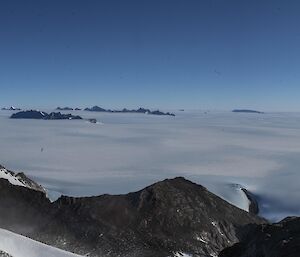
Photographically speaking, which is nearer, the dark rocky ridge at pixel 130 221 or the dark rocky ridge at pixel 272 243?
the dark rocky ridge at pixel 272 243

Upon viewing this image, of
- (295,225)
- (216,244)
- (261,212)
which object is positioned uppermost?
(295,225)

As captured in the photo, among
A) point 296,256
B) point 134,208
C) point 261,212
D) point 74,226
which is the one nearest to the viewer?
point 296,256

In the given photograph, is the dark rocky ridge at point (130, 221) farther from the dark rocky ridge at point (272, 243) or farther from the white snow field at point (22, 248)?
the white snow field at point (22, 248)

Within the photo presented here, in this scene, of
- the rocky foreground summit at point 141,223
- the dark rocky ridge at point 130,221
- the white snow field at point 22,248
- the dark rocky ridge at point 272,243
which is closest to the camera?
the white snow field at point 22,248

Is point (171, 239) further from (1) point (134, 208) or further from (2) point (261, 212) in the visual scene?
(2) point (261, 212)

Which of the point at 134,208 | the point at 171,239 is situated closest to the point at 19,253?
the point at 171,239

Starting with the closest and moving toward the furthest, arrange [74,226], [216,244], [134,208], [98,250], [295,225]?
[295,225] → [98,250] → [74,226] → [216,244] → [134,208]

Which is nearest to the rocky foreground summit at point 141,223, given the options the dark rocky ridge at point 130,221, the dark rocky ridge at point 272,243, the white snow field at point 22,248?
the dark rocky ridge at point 130,221

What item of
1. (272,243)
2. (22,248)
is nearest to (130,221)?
(272,243)
